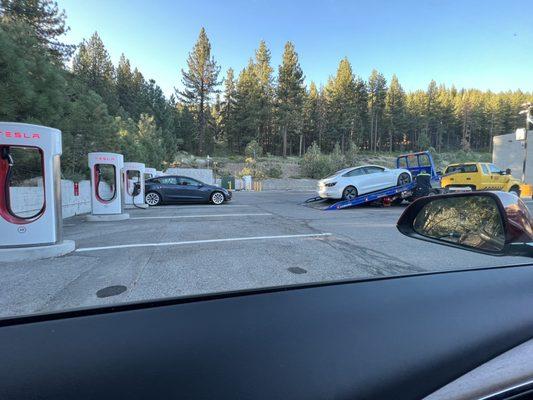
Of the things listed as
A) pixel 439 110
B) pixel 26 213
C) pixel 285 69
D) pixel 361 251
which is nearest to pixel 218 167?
pixel 285 69

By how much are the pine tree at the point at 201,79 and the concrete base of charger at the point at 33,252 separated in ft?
170

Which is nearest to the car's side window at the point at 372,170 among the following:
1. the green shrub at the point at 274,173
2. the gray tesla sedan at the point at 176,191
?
the gray tesla sedan at the point at 176,191

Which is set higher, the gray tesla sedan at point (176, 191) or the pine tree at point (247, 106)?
the pine tree at point (247, 106)

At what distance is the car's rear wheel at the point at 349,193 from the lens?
12531mm

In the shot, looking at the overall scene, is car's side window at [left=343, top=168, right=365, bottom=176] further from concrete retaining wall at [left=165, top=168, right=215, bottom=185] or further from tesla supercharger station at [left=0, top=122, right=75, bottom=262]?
concrete retaining wall at [left=165, top=168, right=215, bottom=185]

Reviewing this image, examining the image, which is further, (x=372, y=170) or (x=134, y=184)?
(x=134, y=184)

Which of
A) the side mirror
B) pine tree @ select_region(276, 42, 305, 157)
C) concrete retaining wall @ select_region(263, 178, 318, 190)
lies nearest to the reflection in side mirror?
the side mirror

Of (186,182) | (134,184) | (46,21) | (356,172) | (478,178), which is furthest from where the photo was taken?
(46,21)

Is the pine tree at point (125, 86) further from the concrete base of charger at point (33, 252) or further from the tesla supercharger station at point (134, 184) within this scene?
the concrete base of charger at point (33, 252)

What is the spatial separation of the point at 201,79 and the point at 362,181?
4730cm

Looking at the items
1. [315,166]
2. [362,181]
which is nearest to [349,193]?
[362,181]

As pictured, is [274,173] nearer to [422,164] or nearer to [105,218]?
[422,164]

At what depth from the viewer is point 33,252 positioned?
16.6 ft

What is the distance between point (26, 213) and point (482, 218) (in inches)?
360
